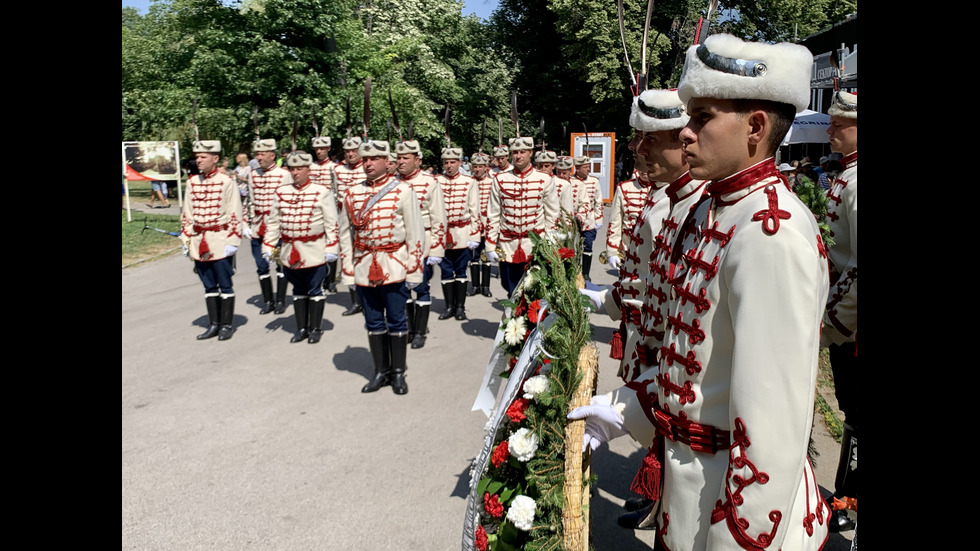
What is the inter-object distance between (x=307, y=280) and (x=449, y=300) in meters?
2.34

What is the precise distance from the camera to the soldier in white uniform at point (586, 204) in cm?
1278

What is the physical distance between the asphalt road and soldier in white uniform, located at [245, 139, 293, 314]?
1.23 meters

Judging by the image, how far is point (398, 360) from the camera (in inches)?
264

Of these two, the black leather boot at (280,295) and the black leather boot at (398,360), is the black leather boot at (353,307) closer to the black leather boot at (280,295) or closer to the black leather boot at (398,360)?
the black leather boot at (280,295)

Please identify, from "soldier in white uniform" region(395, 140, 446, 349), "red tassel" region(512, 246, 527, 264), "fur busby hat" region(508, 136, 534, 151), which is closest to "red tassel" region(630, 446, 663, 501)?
"red tassel" region(512, 246, 527, 264)

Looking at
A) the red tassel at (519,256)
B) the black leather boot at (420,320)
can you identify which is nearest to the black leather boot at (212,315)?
the black leather boot at (420,320)

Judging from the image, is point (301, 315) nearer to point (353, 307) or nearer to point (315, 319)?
point (315, 319)

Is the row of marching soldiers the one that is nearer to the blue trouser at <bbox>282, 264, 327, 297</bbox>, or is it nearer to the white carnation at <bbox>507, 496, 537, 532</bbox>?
the blue trouser at <bbox>282, 264, 327, 297</bbox>

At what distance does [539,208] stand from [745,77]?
22.0 ft

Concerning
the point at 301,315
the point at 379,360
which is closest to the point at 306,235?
the point at 301,315

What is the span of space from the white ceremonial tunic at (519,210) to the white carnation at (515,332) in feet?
14.7
